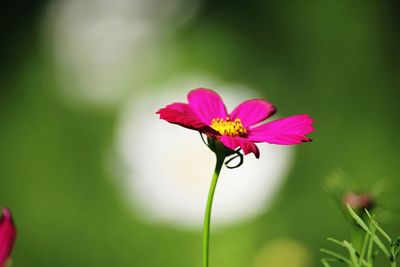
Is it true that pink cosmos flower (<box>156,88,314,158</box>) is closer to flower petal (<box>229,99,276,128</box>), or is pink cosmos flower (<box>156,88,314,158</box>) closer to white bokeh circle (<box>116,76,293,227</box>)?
flower petal (<box>229,99,276,128</box>)

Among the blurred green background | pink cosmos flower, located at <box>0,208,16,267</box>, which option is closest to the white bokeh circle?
the blurred green background

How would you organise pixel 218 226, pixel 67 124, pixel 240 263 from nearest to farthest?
pixel 240 263, pixel 218 226, pixel 67 124

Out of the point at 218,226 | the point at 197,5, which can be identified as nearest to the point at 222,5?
the point at 197,5

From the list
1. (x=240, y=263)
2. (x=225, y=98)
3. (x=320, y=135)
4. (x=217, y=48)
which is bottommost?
(x=240, y=263)

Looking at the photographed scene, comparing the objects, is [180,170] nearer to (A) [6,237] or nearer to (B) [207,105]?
(B) [207,105]

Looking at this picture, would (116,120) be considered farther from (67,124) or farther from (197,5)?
(197,5)

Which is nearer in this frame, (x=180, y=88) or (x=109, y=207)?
(x=109, y=207)

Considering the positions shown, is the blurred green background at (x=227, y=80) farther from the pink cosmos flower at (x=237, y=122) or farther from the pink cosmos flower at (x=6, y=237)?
the pink cosmos flower at (x=6, y=237)

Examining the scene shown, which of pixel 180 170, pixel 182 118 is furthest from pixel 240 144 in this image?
pixel 180 170
